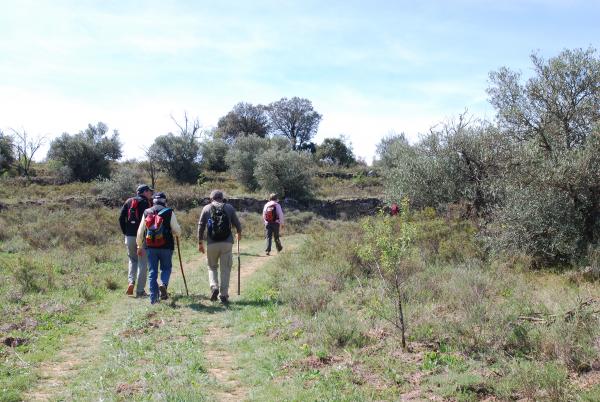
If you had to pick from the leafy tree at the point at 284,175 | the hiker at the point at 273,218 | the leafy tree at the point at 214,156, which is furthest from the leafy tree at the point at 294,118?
the hiker at the point at 273,218

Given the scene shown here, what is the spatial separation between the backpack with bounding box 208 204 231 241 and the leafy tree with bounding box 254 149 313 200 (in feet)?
80.3

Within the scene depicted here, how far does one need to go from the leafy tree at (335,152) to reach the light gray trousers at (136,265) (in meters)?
48.7

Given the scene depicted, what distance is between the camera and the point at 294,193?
34.2 metres

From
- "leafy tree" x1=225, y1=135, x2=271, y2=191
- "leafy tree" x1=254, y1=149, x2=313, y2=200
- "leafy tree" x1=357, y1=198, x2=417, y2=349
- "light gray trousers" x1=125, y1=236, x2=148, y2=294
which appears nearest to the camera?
"leafy tree" x1=357, y1=198, x2=417, y2=349

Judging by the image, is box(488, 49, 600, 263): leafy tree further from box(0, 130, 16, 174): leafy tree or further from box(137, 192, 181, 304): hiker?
box(0, 130, 16, 174): leafy tree

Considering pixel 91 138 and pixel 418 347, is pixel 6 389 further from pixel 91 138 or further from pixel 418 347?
pixel 91 138

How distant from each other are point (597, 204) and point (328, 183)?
110 ft

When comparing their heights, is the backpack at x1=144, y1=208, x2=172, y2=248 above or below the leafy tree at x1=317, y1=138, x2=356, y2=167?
below

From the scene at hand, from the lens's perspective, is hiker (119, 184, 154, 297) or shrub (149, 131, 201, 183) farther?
shrub (149, 131, 201, 183)

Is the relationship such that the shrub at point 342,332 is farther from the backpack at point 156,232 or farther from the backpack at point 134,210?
the backpack at point 134,210

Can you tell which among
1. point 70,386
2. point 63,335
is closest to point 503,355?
point 70,386

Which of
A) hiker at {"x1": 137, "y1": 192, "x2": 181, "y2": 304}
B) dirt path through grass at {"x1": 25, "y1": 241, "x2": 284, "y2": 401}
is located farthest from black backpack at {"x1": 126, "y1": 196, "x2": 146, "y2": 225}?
dirt path through grass at {"x1": 25, "y1": 241, "x2": 284, "y2": 401}

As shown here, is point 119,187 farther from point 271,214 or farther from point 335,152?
A: point 335,152

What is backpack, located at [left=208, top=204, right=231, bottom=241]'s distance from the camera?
930 centimetres
